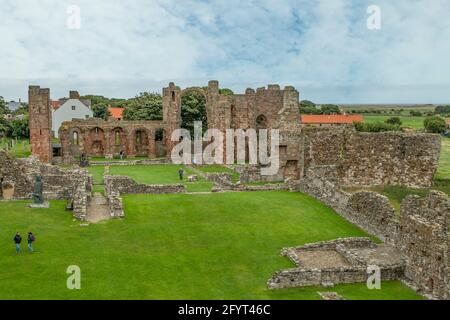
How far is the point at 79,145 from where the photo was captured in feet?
201

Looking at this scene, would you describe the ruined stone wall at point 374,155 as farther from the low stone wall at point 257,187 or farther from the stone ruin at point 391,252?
the stone ruin at point 391,252

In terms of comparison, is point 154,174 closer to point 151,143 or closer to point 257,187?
point 257,187

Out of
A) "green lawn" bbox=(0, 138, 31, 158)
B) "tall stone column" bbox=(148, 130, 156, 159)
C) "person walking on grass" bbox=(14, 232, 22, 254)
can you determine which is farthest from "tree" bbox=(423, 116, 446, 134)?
"person walking on grass" bbox=(14, 232, 22, 254)

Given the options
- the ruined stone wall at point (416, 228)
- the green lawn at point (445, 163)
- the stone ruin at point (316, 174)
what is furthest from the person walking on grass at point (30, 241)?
the green lawn at point (445, 163)

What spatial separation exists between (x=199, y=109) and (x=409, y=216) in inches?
A: 2297

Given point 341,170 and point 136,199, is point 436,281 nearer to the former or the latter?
point 136,199

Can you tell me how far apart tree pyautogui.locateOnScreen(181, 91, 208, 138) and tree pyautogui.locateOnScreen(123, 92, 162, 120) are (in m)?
4.88

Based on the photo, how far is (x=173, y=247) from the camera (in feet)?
76.9

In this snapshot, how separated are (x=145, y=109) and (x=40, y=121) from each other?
97.5ft

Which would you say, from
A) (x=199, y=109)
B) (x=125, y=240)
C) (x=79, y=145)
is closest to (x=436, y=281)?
(x=125, y=240)

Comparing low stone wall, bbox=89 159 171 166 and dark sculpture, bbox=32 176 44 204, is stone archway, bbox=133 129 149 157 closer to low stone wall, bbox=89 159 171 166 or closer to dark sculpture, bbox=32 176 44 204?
low stone wall, bbox=89 159 171 166

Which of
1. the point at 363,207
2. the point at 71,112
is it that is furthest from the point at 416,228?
the point at 71,112

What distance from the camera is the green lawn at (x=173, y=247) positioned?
18.9m

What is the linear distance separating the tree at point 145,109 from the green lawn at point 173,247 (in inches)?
1982
